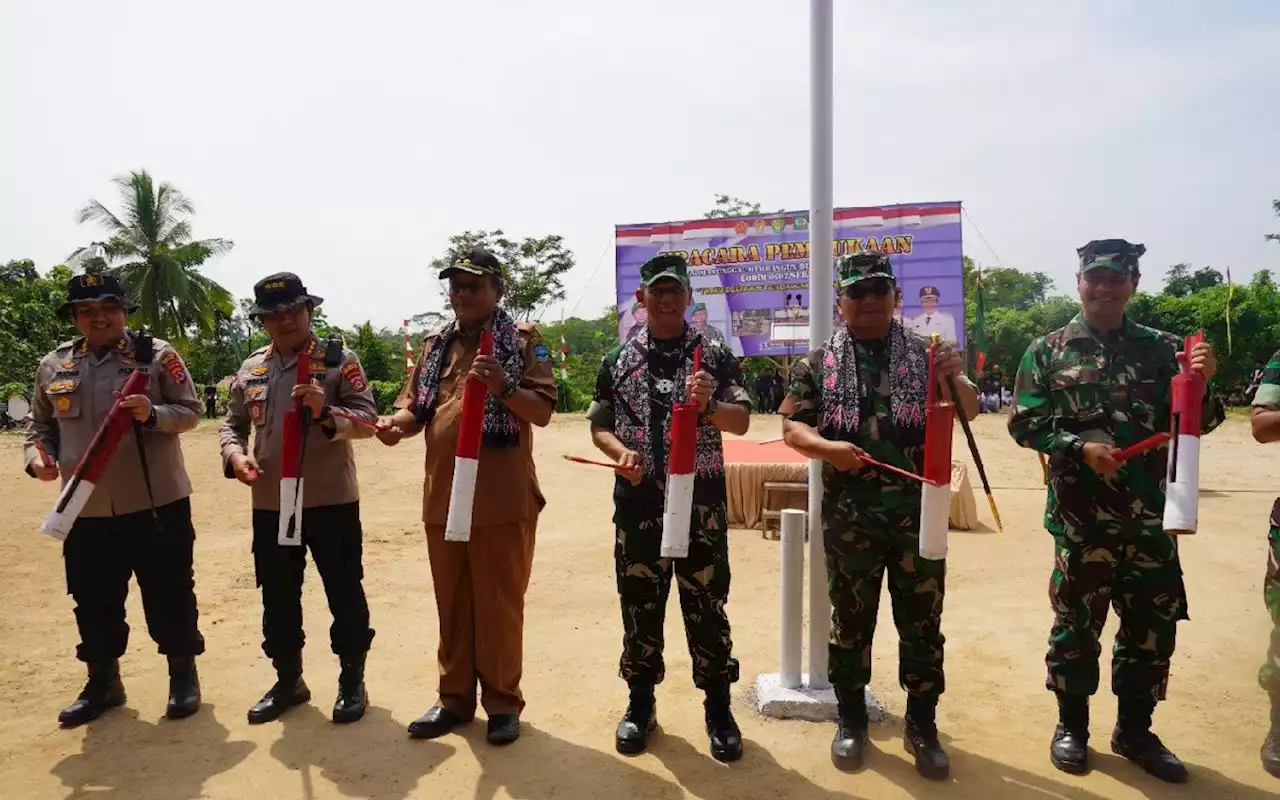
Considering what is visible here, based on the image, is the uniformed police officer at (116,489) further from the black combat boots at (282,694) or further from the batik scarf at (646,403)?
the batik scarf at (646,403)

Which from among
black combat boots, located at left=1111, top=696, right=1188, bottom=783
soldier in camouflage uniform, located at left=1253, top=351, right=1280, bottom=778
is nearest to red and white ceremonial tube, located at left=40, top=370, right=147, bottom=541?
black combat boots, located at left=1111, top=696, right=1188, bottom=783

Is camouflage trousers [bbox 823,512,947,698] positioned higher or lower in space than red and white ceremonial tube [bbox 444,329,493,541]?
lower

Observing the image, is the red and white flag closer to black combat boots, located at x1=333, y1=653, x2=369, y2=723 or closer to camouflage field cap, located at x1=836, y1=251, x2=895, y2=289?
black combat boots, located at x1=333, y1=653, x2=369, y2=723

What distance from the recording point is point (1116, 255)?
3.24 metres

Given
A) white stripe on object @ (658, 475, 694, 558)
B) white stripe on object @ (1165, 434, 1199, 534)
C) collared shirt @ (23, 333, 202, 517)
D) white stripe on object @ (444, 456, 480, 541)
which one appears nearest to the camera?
white stripe on object @ (1165, 434, 1199, 534)

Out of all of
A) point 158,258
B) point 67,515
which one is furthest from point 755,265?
point 158,258

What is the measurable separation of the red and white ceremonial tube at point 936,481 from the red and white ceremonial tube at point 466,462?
163cm

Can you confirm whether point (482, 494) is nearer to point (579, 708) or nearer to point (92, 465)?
point (579, 708)

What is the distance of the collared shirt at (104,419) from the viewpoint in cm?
392

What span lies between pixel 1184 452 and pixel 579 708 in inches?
110

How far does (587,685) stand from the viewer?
439cm

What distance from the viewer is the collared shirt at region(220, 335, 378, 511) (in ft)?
12.6

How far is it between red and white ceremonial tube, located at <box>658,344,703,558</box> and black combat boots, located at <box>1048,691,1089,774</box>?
1.77 meters

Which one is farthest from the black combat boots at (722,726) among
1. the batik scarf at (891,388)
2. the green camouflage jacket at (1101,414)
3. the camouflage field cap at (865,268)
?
the camouflage field cap at (865,268)
